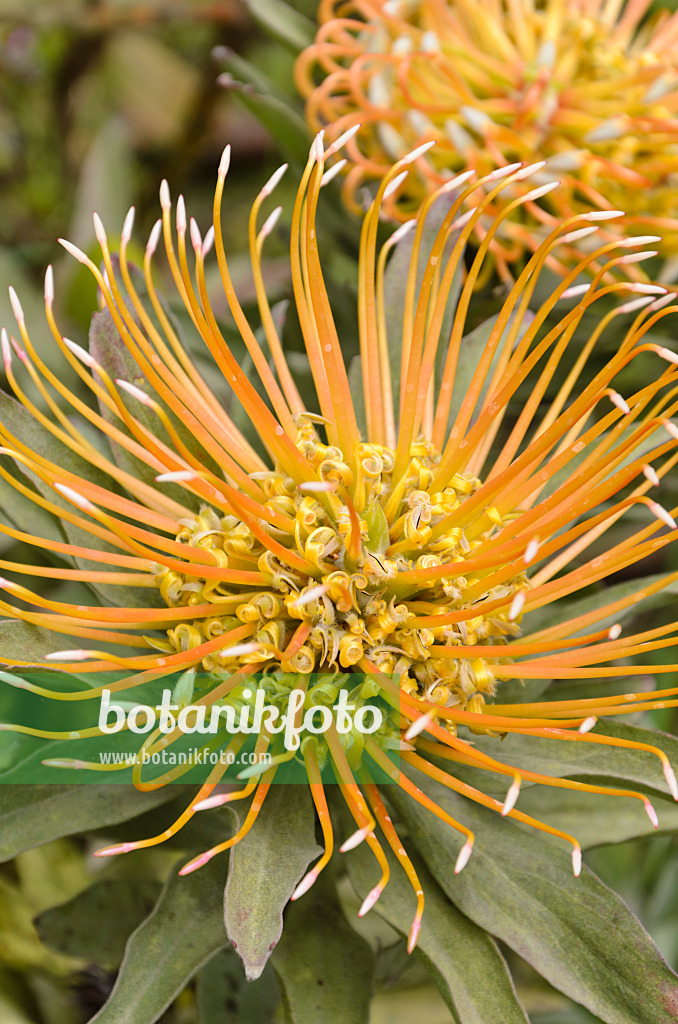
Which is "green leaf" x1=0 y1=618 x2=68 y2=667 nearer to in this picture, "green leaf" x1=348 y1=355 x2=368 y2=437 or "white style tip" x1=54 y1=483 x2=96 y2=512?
"white style tip" x1=54 y1=483 x2=96 y2=512

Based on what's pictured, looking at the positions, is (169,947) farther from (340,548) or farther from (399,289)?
(399,289)

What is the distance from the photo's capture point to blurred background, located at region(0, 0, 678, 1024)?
2.68ft

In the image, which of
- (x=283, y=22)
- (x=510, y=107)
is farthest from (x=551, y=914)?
(x=283, y=22)

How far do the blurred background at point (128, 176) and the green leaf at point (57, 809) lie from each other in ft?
0.57

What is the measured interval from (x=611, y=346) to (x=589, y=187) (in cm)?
15

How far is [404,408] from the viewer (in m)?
0.60

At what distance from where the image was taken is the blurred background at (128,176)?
32.2 inches

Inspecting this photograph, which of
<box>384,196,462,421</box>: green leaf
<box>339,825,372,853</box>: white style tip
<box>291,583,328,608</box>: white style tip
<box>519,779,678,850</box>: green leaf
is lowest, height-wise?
<box>519,779,678,850</box>: green leaf

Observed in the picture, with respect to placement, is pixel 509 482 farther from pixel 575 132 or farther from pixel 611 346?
pixel 575 132

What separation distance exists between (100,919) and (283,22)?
935 mm

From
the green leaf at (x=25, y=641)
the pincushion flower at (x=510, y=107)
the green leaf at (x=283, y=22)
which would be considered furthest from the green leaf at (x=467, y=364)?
the green leaf at (x=283, y=22)

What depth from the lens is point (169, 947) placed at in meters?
0.55

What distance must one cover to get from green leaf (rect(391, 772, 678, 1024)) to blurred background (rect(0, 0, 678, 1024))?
15cm

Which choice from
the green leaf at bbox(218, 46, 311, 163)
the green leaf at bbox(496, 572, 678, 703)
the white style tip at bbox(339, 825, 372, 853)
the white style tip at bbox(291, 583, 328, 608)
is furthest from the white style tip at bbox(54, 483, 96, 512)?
the green leaf at bbox(218, 46, 311, 163)
